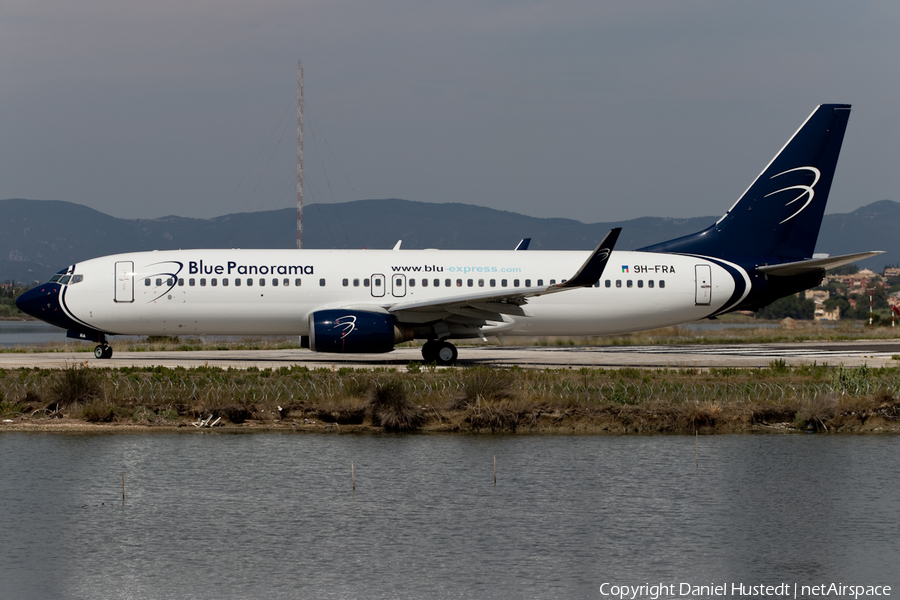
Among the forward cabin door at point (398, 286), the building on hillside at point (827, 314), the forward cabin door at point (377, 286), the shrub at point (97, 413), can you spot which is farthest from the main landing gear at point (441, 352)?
the building on hillside at point (827, 314)

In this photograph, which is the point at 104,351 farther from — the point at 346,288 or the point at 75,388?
the point at 75,388

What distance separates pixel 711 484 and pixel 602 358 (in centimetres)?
2285

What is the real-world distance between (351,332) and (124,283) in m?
8.80

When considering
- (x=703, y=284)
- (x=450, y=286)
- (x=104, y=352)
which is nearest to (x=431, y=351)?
(x=450, y=286)

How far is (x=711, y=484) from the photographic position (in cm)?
2059

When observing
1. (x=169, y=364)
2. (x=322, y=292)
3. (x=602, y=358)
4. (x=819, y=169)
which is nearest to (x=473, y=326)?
(x=322, y=292)

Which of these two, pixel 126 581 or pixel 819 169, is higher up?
pixel 819 169

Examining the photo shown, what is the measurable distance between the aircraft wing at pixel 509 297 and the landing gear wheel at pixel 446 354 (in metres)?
1.57

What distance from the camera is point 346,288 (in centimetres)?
3703

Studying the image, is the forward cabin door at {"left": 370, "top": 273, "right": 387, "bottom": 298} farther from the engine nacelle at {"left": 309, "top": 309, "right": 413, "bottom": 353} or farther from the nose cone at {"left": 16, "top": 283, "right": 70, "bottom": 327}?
the nose cone at {"left": 16, "top": 283, "right": 70, "bottom": 327}

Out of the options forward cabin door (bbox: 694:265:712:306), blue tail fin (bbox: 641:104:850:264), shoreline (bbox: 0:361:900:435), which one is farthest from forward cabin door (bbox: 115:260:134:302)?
forward cabin door (bbox: 694:265:712:306)

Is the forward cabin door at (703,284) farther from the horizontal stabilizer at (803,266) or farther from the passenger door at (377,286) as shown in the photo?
the passenger door at (377,286)

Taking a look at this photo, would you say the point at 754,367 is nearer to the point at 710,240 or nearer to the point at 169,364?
the point at 710,240

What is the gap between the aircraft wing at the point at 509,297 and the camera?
34.0m
